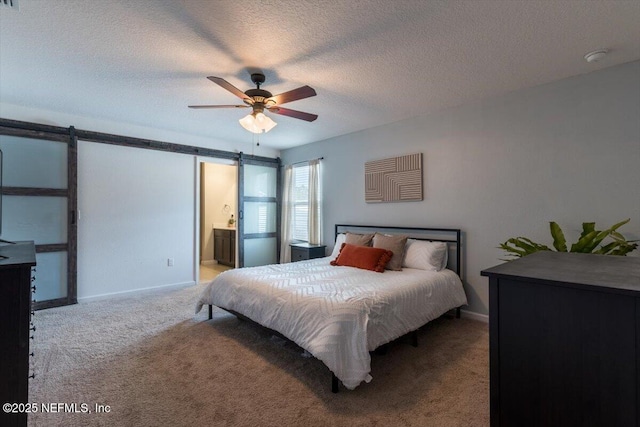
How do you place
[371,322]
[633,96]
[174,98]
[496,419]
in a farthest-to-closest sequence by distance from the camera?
[174,98], [633,96], [371,322], [496,419]

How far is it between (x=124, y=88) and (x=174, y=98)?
18.4 inches

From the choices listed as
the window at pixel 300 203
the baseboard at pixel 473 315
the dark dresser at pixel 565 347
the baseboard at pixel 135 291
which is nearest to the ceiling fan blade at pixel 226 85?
the dark dresser at pixel 565 347

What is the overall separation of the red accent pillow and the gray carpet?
80 cm

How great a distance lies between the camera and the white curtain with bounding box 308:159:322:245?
5105mm

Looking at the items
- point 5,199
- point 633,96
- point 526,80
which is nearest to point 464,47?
point 526,80

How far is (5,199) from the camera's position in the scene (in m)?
3.43

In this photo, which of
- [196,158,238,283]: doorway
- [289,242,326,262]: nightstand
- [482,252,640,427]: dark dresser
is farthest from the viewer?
[196,158,238,283]: doorway

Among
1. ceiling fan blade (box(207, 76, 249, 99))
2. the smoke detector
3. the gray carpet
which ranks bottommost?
the gray carpet

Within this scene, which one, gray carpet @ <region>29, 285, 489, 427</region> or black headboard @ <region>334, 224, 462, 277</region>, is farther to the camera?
black headboard @ <region>334, 224, 462, 277</region>

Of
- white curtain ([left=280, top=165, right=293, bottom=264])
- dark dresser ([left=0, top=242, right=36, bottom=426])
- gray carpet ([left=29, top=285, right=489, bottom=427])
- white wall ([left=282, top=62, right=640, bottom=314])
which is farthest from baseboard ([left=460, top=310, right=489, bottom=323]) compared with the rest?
dark dresser ([left=0, top=242, right=36, bottom=426])

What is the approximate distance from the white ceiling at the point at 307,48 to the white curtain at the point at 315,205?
5.84ft

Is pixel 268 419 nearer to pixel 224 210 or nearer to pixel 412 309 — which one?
pixel 412 309

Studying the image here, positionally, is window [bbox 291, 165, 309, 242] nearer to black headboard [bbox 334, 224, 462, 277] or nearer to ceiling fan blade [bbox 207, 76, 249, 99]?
black headboard [bbox 334, 224, 462, 277]

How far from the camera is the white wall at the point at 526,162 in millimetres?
2553
